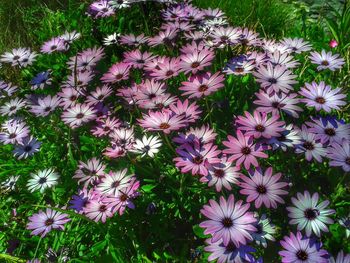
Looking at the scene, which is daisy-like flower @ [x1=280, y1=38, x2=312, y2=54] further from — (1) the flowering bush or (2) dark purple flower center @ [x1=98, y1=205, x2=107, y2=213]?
(2) dark purple flower center @ [x1=98, y1=205, x2=107, y2=213]

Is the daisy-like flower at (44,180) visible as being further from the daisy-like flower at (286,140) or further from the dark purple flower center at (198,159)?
the daisy-like flower at (286,140)

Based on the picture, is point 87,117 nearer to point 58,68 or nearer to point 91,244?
point 91,244

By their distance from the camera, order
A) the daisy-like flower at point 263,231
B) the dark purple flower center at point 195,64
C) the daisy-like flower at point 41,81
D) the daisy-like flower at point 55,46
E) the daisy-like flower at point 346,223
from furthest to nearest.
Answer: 1. the daisy-like flower at point 55,46
2. the daisy-like flower at point 41,81
3. the dark purple flower center at point 195,64
4. the daisy-like flower at point 346,223
5. the daisy-like flower at point 263,231

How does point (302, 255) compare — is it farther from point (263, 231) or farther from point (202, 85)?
point (202, 85)

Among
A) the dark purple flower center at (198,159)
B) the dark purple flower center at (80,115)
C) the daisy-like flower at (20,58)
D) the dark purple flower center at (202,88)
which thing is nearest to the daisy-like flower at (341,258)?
the dark purple flower center at (198,159)

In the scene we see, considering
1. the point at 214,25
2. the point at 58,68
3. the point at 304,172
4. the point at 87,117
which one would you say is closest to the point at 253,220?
the point at 304,172

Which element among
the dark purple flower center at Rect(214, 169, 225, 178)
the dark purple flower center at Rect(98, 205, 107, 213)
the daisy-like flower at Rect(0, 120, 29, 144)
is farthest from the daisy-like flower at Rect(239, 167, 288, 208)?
the daisy-like flower at Rect(0, 120, 29, 144)
